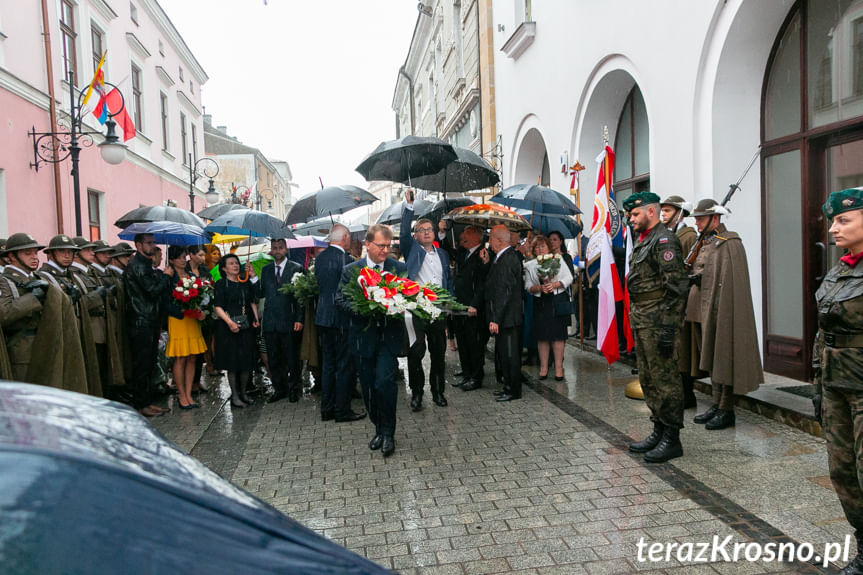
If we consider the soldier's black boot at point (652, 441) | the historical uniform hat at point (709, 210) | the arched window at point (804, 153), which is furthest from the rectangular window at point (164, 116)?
the soldier's black boot at point (652, 441)

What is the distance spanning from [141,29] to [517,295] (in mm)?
19012

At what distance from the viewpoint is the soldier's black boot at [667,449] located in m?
4.79

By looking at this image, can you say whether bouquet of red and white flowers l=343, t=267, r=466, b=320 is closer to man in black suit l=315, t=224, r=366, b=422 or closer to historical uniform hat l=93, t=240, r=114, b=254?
man in black suit l=315, t=224, r=366, b=422

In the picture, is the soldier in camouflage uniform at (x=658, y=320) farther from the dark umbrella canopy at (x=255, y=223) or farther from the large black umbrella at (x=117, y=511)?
the dark umbrella canopy at (x=255, y=223)

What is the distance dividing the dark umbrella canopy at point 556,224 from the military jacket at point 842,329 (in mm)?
6842

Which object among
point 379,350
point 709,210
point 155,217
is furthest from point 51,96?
point 709,210

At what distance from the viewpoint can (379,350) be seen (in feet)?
18.0

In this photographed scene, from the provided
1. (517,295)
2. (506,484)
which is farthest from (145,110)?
(506,484)

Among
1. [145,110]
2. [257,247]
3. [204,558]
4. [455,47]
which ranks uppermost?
[455,47]

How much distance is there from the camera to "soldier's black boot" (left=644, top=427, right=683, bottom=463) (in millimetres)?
4793

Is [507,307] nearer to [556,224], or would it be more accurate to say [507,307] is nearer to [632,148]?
[556,224]

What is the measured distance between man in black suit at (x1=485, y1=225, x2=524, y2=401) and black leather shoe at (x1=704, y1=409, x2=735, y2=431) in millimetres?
2249

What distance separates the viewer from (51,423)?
116cm

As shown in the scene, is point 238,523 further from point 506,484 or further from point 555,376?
point 555,376
